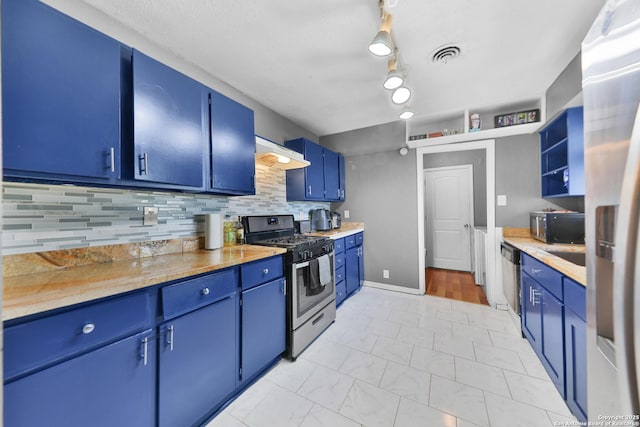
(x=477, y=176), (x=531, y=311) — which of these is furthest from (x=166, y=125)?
(x=477, y=176)

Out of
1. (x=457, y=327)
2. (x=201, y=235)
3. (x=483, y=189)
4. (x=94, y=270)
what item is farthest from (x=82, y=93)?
(x=483, y=189)

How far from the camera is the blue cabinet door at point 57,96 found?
935mm

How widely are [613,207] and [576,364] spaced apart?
50.8 inches

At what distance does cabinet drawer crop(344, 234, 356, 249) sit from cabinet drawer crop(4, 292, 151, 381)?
2.34 metres

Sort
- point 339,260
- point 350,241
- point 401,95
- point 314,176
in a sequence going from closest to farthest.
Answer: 1. point 401,95
2. point 339,260
3. point 314,176
4. point 350,241

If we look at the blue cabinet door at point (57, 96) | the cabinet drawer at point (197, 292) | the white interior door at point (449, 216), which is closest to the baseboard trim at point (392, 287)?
the white interior door at point (449, 216)

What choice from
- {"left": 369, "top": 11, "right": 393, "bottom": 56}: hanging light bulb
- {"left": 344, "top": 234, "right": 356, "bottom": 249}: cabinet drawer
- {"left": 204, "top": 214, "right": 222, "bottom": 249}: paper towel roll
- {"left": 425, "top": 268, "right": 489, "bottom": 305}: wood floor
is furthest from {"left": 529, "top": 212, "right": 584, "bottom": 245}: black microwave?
{"left": 204, "top": 214, "right": 222, "bottom": 249}: paper towel roll

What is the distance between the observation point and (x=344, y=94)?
2.44m

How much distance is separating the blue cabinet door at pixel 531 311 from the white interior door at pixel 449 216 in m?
2.44

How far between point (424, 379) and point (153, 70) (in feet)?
8.75

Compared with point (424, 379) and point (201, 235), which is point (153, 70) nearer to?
point (201, 235)

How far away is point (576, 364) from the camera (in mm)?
1222

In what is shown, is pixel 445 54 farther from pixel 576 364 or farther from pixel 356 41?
pixel 576 364

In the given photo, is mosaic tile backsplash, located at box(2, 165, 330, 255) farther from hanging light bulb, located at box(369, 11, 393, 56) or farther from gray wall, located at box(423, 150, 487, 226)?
gray wall, located at box(423, 150, 487, 226)
